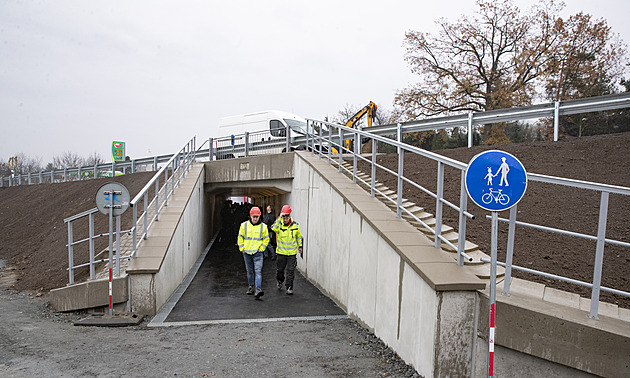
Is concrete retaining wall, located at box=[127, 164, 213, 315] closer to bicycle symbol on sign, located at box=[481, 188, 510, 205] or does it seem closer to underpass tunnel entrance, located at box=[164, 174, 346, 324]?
underpass tunnel entrance, located at box=[164, 174, 346, 324]

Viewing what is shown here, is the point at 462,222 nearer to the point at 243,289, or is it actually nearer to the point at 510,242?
the point at 510,242

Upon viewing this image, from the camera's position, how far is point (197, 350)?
19.5 ft

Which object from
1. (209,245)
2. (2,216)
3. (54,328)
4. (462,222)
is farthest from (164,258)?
(2,216)

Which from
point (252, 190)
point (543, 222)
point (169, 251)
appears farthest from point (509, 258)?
point (252, 190)

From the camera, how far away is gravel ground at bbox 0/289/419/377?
521 centimetres

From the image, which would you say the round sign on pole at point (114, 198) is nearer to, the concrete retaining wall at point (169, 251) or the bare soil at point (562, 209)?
the concrete retaining wall at point (169, 251)

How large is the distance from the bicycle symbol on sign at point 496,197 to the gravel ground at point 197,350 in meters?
2.22

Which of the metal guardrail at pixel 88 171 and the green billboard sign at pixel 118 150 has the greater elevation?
the green billboard sign at pixel 118 150

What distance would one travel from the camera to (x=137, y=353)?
584 centimetres

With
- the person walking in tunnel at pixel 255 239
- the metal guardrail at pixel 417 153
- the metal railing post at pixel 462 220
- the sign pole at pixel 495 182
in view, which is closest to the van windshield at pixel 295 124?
the metal guardrail at pixel 417 153

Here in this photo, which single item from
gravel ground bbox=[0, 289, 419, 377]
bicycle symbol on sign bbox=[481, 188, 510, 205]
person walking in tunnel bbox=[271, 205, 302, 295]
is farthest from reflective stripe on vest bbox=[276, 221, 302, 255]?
bicycle symbol on sign bbox=[481, 188, 510, 205]

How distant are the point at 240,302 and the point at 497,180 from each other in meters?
6.17

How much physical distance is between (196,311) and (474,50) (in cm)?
2410

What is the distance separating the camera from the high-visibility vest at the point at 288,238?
933 centimetres
